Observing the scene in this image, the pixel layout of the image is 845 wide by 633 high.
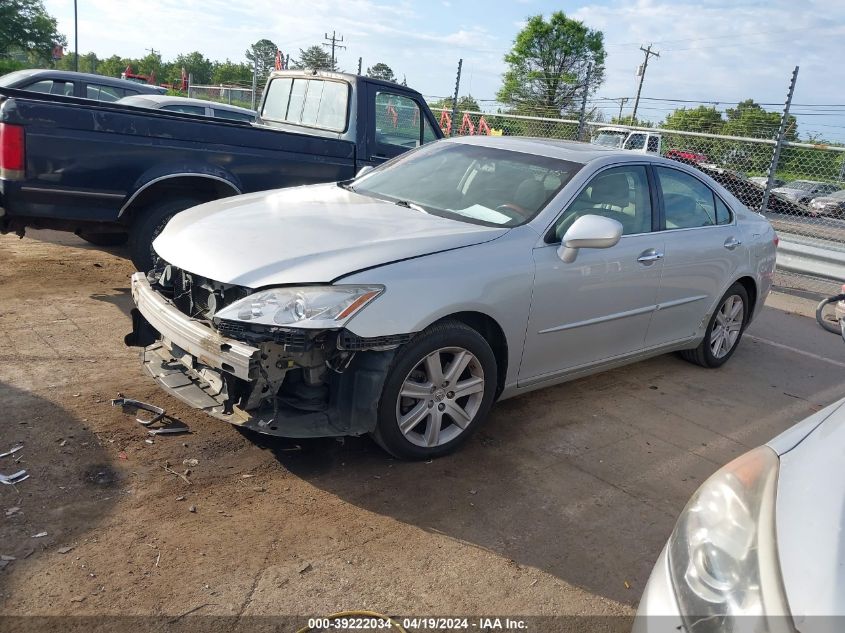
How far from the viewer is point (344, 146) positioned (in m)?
6.59

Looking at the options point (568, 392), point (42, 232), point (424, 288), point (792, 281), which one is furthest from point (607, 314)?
point (792, 281)

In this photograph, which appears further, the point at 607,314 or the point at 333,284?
the point at 607,314

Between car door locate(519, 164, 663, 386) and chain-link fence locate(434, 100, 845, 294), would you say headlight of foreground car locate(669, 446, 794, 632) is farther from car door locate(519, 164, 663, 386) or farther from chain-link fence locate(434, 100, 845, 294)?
chain-link fence locate(434, 100, 845, 294)

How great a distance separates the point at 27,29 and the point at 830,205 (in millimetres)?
54882

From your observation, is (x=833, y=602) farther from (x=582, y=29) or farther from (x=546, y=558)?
(x=582, y=29)

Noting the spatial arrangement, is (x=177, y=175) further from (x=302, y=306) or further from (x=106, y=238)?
(x=302, y=306)

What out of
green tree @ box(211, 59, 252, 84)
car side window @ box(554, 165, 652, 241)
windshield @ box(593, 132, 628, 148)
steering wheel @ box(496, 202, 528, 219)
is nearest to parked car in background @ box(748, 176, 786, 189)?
car side window @ box(554, 165, 652, 241)

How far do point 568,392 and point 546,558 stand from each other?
207cm

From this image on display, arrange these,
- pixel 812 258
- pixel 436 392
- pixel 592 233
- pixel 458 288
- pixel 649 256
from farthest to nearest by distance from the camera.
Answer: pixel 812 258 → pixel 649 256 → pixel 592 233 → pixel 436 392 → pixel 458 288

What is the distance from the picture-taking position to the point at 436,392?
11.9ft

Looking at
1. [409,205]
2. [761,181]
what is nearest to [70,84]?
[409,205]

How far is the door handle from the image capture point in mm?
4555

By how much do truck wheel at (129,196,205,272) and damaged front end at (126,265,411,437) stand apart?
2.22m

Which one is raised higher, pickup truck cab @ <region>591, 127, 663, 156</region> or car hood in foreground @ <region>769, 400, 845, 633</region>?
pickup truck cab @ <region>591, 127, 663, 156</region>
